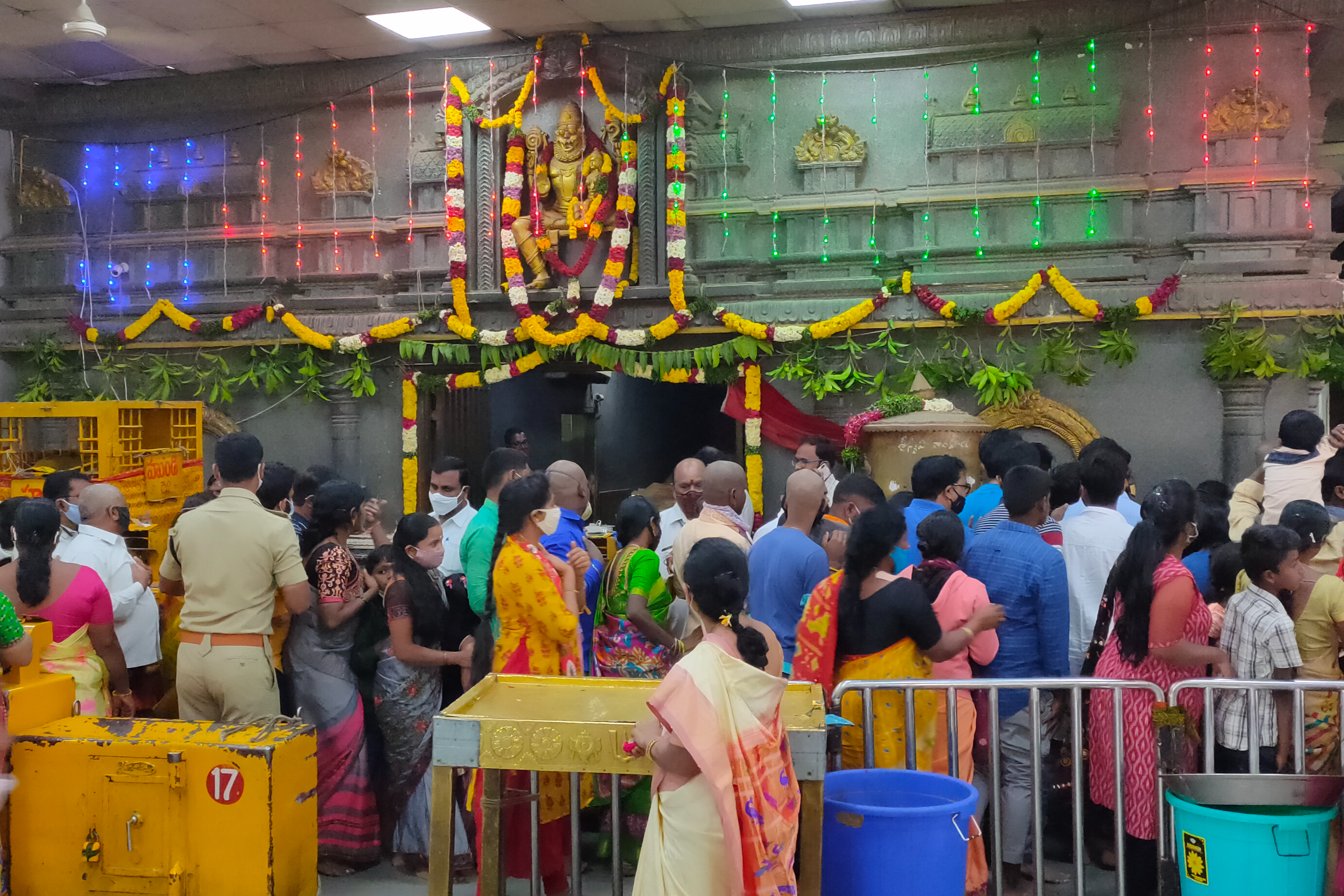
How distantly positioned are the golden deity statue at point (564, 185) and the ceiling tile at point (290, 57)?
2223 mm

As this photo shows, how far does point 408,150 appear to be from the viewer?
10523 millimetres

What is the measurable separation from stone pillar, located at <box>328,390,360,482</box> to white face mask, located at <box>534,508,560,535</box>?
6453 millimetres

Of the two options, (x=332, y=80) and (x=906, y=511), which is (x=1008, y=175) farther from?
(x=332, y=80)

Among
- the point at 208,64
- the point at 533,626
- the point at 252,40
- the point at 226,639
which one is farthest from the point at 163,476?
the point at 208,64

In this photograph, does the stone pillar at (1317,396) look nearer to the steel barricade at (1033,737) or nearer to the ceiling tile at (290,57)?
the steel barricade at (1033,737)

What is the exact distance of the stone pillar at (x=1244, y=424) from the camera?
822 cm

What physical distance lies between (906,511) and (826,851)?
6.77 ft

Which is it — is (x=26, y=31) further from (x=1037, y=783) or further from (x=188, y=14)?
(x=1037, y=783)

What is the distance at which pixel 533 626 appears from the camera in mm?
4090

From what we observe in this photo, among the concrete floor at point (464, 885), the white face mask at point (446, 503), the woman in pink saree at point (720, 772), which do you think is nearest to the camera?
the woman in pink saree at point (720, 772)

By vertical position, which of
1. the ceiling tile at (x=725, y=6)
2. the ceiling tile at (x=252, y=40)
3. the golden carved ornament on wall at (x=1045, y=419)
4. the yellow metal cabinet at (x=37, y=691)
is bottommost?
the yellow metal cabinet at (x=37, y=691)

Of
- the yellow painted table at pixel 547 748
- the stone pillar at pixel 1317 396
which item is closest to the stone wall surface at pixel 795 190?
the stone pillar at pixel 1317 396

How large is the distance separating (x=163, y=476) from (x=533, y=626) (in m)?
4.72

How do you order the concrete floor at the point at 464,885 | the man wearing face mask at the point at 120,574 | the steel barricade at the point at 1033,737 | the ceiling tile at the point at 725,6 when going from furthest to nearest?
the ceiling tile at the point at 725,6 < the man wearing face mask at the point at 120,574 < the concrete floor at the point at 464,885 < the steel barricade at the point at 1033,737
